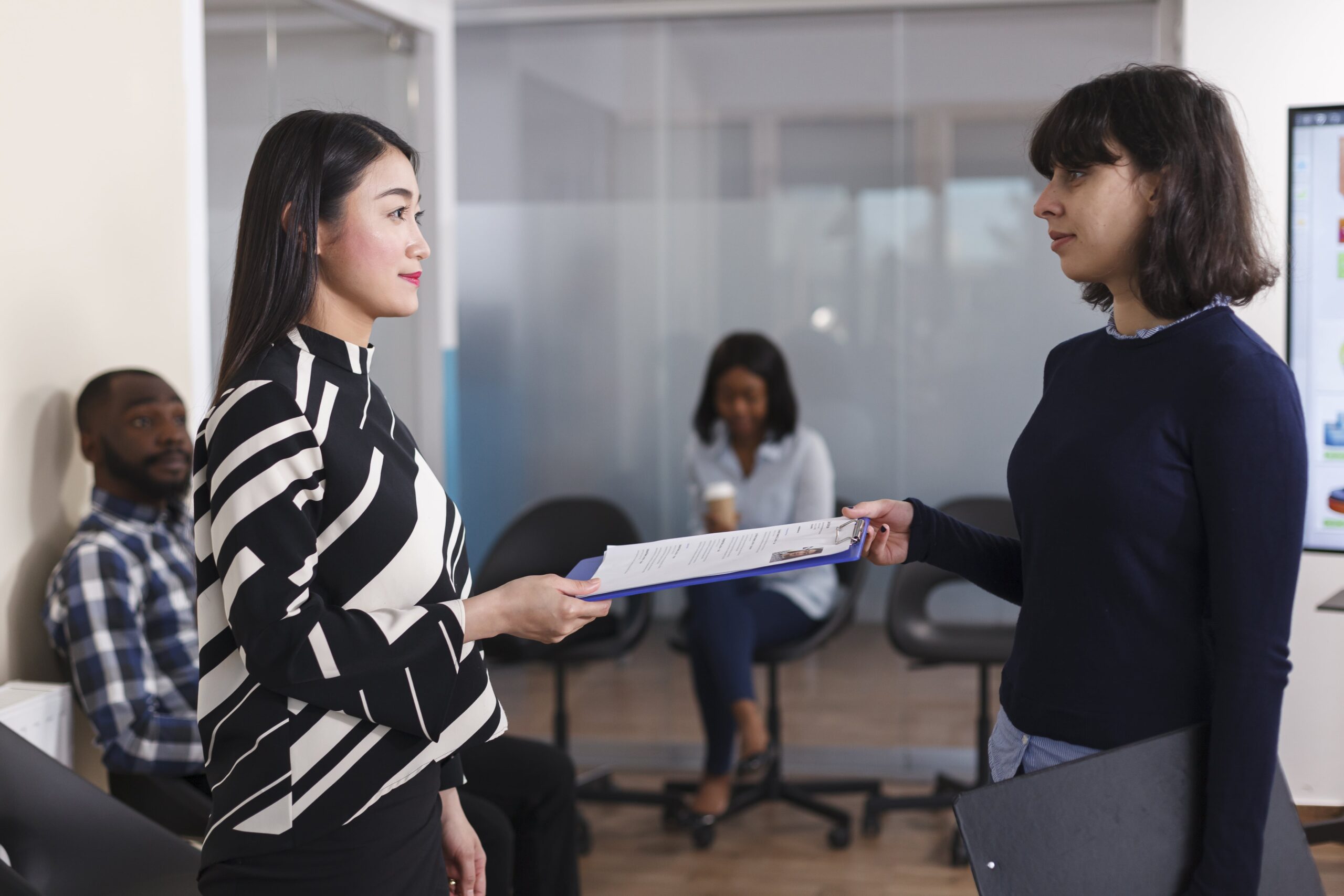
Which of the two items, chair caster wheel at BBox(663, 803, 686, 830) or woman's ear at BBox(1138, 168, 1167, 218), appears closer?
woman's ear at BBox(1138, 168, 1167, 218)

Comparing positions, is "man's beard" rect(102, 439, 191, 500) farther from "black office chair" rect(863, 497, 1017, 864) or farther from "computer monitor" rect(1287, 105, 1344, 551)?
"computer monitor" rect(1287, 105, 1344, 551)

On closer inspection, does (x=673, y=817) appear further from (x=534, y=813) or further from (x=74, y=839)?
(x=74, y=839)

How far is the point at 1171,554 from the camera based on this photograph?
4.43 ft

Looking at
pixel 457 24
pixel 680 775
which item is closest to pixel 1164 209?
pixel 680 775

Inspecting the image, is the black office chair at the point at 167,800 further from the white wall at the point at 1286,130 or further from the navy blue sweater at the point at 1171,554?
the white wall at the point at 1286,130

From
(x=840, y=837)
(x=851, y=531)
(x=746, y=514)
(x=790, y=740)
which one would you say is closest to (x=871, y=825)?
(x=840, y=837)

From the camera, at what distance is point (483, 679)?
59.1 inches

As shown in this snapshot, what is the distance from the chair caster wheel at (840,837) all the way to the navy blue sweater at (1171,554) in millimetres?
2075

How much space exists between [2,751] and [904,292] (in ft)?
10.5

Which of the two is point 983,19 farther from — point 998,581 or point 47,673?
point 47,673

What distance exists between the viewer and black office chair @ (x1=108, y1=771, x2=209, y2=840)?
2.40 metres

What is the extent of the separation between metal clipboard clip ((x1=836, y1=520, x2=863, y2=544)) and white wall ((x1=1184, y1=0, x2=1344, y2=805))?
2048 mm

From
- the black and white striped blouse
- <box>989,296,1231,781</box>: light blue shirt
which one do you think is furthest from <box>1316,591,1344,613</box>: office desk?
the black and white striped blouse

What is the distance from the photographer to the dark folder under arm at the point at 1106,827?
1.24 meters
